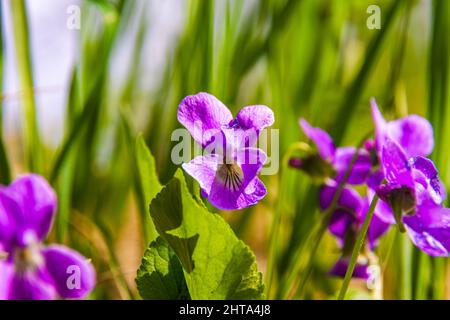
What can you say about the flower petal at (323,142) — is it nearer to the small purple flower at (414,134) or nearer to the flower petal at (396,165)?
the small purple flower at (414,134)

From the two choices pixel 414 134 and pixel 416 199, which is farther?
pixel 414 134

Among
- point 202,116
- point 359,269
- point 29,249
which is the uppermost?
point 202,116

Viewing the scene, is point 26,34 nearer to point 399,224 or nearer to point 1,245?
point 1,245

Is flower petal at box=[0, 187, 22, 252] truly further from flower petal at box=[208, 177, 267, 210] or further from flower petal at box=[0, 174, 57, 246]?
flower petal at box=[208, 177, 267, 210]

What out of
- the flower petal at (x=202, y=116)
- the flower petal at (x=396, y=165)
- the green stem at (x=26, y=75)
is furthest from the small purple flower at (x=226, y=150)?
the green stem at (x=26, y=75)

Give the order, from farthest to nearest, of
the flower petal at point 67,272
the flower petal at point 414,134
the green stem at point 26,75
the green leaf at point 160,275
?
the green stem at point 26,75
the flower petal at point 414,134
the green leaf at point 160,275
the flower petal at point 67,272

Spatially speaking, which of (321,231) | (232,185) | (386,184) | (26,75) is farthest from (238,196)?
(26,75)

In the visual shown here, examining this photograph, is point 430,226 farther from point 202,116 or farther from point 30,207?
point 30,207
